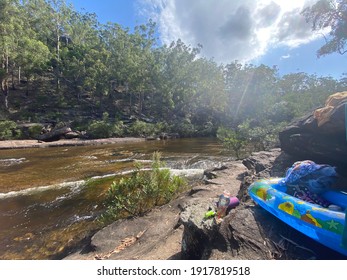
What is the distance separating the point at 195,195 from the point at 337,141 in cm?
355

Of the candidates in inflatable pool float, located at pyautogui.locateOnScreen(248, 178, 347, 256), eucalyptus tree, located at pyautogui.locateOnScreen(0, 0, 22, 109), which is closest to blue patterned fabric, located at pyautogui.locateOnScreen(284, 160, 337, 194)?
inflatable pool float, located at pyautogui.locateOnScreen(248, 178, 347, 256)

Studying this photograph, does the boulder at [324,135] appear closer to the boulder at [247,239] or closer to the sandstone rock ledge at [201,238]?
the sandstone rock ledge at [201,238]

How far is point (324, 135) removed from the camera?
538 centimetres

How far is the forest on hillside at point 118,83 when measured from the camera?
1241 inches

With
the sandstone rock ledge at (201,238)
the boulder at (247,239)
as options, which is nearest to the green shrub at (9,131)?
the sandstone rock ledge at (201,238)

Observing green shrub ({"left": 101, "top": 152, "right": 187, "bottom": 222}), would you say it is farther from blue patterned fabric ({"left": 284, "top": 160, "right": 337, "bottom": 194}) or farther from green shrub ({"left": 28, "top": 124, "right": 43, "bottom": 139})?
green shrub ({"left": 28, "top": 124, "right": 43, "bottom": 139})

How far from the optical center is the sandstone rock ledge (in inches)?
110

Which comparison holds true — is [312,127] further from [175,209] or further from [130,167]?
[130,167]

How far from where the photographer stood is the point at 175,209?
18.4 feet

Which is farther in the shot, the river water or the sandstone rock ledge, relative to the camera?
the river water

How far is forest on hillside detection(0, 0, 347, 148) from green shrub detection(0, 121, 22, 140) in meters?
5.01

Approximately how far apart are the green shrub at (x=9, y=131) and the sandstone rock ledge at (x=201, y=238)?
81.3 feet

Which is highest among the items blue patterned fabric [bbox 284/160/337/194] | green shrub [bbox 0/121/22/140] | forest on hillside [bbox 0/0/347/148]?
forest on hillside [bbox 0/0/347/148]
